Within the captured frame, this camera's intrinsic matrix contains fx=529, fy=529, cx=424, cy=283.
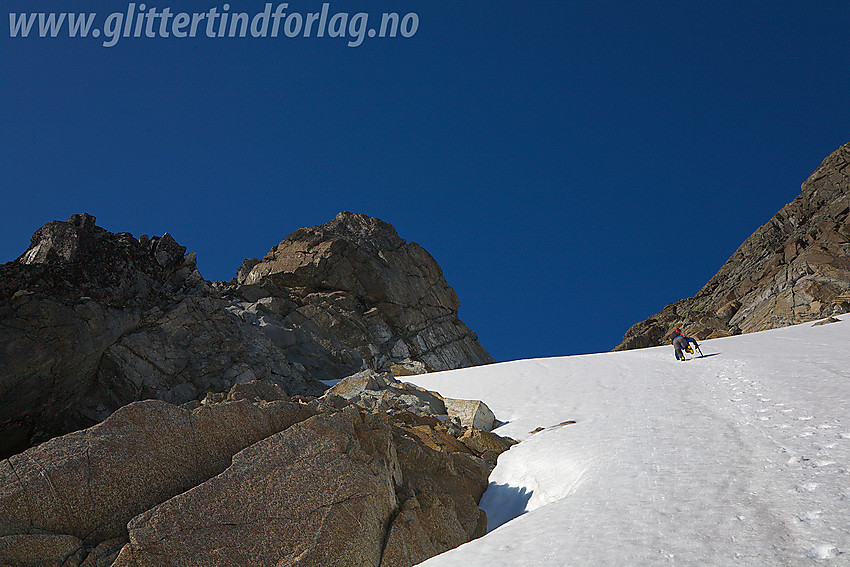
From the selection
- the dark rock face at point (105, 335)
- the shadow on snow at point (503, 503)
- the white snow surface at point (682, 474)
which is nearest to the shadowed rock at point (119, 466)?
the white snow surface at point (682, 474)

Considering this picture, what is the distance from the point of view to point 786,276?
155 feet

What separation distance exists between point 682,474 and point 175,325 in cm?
2312

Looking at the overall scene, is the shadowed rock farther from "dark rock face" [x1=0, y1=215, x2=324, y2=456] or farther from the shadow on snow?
"dark rock face" [x1=0, y1=215, x2=324, y2=456]

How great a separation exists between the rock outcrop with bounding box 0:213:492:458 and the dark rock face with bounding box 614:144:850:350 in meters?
22.6

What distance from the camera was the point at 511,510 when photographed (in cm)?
913

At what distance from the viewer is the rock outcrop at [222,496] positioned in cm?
620

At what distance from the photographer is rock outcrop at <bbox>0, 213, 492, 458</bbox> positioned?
18.4m

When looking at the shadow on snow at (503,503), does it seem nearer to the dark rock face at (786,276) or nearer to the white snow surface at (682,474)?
the white snow surface at (682,474)

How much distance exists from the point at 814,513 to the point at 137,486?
8.35 meters

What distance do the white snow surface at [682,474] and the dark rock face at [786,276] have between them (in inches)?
908

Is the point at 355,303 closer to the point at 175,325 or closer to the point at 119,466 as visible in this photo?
the point at 175,325

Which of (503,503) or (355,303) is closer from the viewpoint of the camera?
(503,503)

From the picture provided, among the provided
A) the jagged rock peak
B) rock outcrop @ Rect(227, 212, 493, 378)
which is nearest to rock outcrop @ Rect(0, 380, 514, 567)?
the jagged rock peak

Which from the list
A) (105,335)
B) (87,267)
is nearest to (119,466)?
(105,335)
